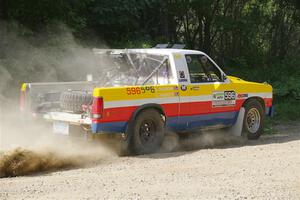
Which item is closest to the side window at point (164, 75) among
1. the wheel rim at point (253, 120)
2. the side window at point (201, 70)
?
the side window at point (201, 70)

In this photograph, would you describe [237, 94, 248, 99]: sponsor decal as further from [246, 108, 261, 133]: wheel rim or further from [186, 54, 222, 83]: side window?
[186, 54, 222, 83]: side window

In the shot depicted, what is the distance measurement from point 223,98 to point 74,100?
10.2 ft

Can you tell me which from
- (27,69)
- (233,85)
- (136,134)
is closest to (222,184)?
(136,134)

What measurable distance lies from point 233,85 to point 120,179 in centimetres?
475

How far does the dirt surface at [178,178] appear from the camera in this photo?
7.43 m

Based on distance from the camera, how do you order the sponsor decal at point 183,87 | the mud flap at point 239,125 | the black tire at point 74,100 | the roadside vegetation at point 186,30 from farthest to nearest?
the roadside vegetation at point 186,30 < the mud flap at point 239,125 < the sponsor decal at point 183,87 < the black tire at point 74,100

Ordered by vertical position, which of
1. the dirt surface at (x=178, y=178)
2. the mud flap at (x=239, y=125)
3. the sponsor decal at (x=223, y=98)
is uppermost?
the sponsor decal at (x=223, y=98)

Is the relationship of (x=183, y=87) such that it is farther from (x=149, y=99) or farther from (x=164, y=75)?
(x=149, y=99)

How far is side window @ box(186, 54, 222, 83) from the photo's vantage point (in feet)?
38.7

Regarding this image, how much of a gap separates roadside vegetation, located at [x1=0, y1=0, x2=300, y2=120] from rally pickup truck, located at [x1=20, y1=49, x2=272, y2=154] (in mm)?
2728

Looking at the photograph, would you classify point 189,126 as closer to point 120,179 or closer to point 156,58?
point 156,58

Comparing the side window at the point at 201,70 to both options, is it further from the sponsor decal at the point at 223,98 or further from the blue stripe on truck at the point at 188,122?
the blue stripe on truck at the point at 188,122

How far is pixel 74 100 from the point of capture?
10.8 meters

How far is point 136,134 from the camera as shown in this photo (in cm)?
1076
